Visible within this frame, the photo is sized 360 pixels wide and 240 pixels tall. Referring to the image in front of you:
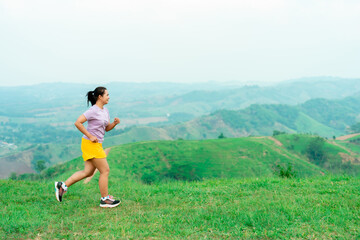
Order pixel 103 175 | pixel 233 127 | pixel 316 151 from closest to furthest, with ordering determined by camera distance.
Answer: pixel 103 175, pixel 316 151, pixel 233 127

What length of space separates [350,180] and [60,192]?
6480mm

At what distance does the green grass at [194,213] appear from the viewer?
421cm

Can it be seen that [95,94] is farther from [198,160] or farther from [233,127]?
[233,127]

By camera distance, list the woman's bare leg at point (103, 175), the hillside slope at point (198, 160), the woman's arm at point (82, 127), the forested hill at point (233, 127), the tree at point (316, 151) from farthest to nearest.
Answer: the forested hill at point (233, 127)
the tree at point (316, 151)
the hillside slope at point (198, 160)
the woman's bare leg at point (103, 175)
the woman's arm at point (82, 127)

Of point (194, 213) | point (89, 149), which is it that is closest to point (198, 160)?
point (89, 149)

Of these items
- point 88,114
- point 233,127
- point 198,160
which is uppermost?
point 88,114

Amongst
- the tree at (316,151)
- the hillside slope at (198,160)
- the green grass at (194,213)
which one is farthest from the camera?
the tree at (316,151)

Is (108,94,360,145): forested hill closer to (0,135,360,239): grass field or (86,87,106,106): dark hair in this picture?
(0,135,360,239): grass field

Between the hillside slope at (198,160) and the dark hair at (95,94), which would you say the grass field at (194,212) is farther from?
the hillside slope at (198,160)

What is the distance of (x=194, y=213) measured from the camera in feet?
16.5

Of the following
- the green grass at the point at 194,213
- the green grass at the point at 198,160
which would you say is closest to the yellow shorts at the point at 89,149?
the green grass at the point at 194,213

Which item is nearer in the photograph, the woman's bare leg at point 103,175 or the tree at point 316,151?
the woman's bare leg at point 103,175

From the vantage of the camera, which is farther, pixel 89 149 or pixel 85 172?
pixel 85 172

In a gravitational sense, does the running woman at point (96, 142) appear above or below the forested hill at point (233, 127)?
above
